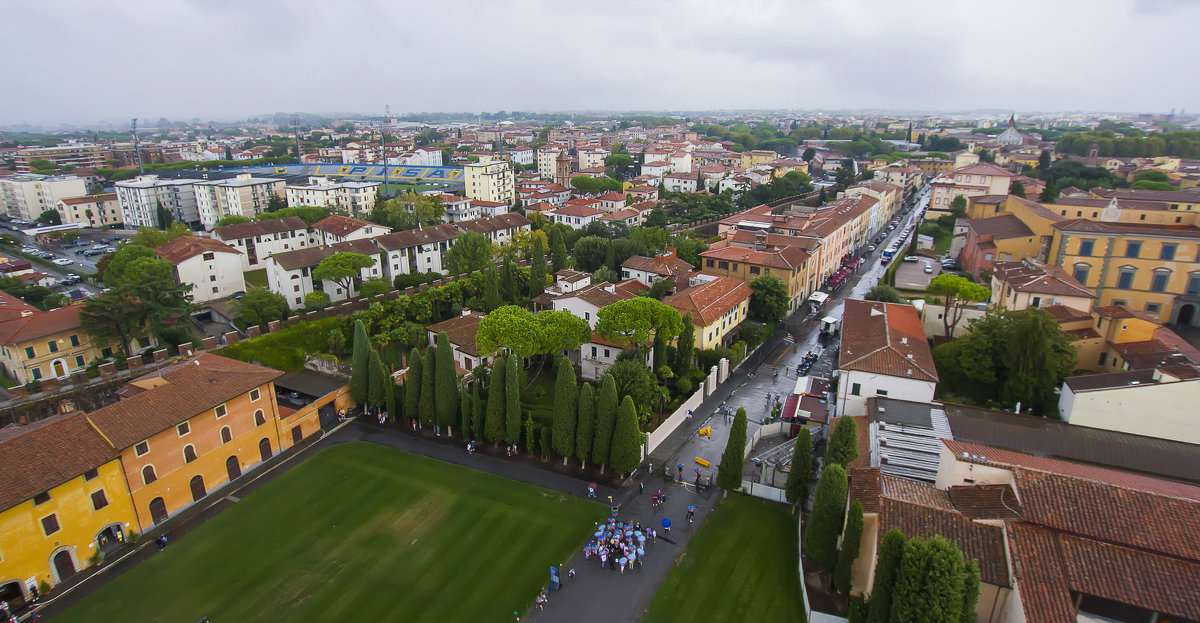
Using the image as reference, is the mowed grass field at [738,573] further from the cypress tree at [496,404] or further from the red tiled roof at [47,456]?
the red tiled roof at [47,456]

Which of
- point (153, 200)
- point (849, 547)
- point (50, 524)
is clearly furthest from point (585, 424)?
point (153, 200)

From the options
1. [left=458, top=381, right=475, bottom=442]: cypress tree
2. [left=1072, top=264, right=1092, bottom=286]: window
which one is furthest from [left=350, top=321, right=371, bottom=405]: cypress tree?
[left=1072, top=264, right=1092, bottom=286]: window

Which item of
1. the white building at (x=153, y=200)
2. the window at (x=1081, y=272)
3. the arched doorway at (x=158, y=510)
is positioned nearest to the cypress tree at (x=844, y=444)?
the arched doorway at (x=158, y=510)

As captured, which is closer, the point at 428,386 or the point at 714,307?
the point at 428,386

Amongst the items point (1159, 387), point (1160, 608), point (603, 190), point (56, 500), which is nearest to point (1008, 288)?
point (1159, 387)

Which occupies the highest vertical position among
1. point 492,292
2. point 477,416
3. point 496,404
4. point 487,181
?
point 487,181

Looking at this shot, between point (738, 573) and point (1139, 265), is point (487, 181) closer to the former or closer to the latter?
point (1139, 265)

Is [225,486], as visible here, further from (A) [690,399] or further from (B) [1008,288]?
(B) [1008,288]
